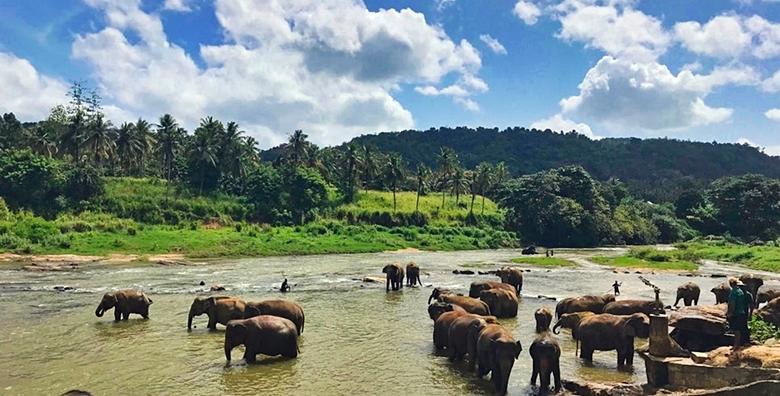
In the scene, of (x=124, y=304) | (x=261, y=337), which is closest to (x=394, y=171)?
(x=124, y=304)

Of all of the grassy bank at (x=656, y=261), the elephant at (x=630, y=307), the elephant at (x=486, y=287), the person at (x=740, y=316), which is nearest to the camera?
the person at (x=740, y=316)

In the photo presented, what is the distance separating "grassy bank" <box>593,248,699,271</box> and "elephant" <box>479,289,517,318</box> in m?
32.9

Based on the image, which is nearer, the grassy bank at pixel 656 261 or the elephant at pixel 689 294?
the elephant at pixel 689 294

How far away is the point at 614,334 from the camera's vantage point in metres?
17.1

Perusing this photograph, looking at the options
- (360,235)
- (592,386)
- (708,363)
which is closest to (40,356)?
(592,386)

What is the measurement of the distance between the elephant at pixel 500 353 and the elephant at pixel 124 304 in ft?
48.8

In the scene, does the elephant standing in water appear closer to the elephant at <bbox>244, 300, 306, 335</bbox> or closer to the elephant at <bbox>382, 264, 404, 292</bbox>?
the elephant at <bbox>244, 300, 306, 335</bbox>

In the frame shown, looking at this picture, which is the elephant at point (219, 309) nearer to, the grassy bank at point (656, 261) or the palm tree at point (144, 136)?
the grassy bank at point (656, 261)

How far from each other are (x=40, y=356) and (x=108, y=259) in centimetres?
4090

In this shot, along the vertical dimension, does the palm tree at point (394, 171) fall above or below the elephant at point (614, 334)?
above

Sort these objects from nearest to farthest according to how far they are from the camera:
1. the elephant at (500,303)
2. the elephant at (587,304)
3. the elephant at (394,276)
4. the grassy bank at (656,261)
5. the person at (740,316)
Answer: the person at (740,316) → the elephant at (587,304) → the elephant at (500,303) → the elephant at (394,276) → the grassy bank at (656,261)

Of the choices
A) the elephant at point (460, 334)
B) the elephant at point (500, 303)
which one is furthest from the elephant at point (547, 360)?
the elephant at point (500, 303)

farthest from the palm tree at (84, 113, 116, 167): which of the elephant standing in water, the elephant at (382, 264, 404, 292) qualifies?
the elephant standing in water

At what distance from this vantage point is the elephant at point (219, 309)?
21.7 m
